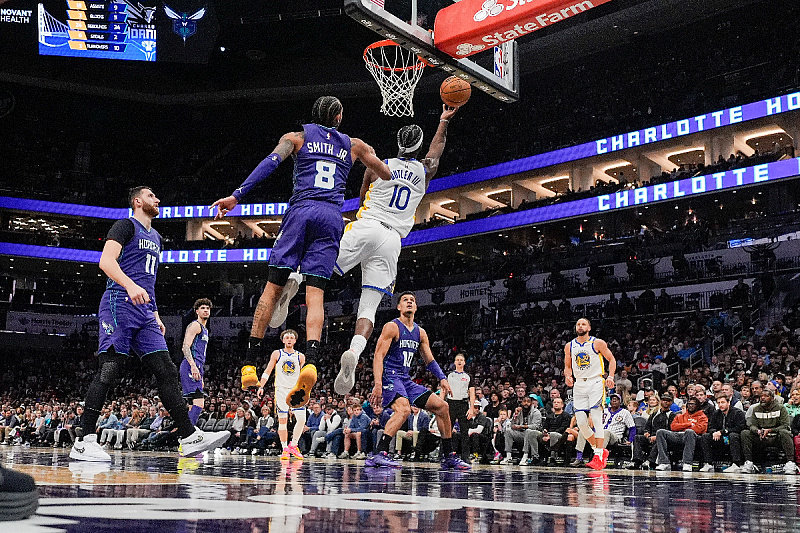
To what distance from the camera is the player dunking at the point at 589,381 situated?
31.9 ft

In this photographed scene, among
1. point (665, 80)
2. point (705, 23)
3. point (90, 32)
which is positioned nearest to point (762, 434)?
point (665, 80)

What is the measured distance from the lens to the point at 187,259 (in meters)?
38.6

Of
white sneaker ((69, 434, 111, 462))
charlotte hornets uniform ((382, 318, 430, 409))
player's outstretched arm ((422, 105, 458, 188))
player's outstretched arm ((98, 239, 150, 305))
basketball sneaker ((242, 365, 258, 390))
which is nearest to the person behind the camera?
player's outstretched arm ((98, 239, 150, 305))

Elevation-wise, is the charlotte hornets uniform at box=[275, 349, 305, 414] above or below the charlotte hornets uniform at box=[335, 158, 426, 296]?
below

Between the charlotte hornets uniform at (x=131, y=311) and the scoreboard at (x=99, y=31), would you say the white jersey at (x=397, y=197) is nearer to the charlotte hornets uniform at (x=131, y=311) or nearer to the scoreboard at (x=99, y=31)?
the charlotte hornets uniform at (x=131, y=311)

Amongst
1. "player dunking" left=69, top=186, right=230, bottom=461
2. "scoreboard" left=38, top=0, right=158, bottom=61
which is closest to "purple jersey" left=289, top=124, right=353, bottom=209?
"player dunking" left=69, top=186, right=230, bottom=461

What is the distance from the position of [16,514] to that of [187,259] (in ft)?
124

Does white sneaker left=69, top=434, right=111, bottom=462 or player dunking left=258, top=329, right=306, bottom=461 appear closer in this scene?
white sneaker left=69, top=434, right=111, bottom=462

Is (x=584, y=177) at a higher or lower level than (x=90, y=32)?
lower

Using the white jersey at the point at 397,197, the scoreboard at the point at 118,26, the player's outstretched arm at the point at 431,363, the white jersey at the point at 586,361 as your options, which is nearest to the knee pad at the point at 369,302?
the white jersey at the point at 397,197

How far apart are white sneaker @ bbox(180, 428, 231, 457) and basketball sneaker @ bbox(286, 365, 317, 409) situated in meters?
0.86

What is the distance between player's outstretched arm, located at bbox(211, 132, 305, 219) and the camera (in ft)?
17.0

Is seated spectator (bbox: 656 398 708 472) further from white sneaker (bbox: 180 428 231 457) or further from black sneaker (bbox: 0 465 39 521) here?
black sneaker (bbox: 0 465 39 521)

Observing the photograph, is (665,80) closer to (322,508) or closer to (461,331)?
(461,331)
